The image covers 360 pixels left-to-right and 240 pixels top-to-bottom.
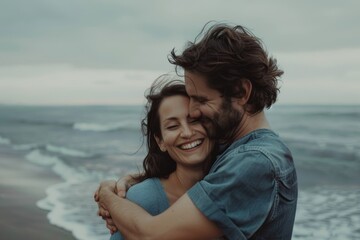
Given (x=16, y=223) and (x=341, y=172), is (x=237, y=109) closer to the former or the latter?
(x=16, y=223)

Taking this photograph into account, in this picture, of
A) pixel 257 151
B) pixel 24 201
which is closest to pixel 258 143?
pixel 257 151

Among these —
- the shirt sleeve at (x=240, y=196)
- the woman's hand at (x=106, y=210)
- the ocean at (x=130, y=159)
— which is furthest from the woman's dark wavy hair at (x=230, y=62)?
the ocean at (x=130, y=159)

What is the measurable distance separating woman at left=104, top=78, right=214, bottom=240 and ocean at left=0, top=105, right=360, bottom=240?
2.37 feet

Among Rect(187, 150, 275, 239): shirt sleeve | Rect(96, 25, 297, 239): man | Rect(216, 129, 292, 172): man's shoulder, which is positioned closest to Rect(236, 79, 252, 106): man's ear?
Rect(96, 25, 297, 239): man

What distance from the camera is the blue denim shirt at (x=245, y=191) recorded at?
2.27 metres

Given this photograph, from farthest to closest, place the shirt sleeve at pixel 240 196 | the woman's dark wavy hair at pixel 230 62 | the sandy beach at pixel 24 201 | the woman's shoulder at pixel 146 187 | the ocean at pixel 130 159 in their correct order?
the ocean at pixel 130 159 → the sandy beach at pixel 24 201 → the woman's shoulder at pixel 146 187 → the woman's dark wavy hair at pixel 230 62 → the shirt sleeve at pixel 240 196

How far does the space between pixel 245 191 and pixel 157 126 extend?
0.87 m

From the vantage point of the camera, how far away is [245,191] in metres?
2.27

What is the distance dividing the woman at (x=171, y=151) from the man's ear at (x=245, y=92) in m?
0.27

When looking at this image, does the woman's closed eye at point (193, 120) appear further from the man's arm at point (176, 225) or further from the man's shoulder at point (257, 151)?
the man's arm at point (176, 225)

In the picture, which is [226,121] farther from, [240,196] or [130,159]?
[130,159]

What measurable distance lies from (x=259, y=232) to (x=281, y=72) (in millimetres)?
929

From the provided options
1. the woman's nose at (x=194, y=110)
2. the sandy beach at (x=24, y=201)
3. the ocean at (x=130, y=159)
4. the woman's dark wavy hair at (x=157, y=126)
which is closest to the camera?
the woman's nose at (x=194, y=110)

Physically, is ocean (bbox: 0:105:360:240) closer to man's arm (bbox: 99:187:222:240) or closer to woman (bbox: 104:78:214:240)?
woman (bbox: 104:78:214:240)
